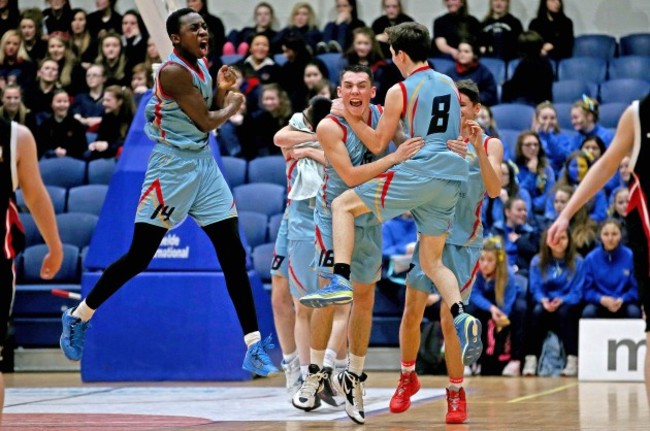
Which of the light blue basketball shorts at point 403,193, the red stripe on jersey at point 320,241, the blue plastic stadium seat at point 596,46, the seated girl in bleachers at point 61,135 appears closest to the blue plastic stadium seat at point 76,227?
the seated girl in bleachers at point 61,135

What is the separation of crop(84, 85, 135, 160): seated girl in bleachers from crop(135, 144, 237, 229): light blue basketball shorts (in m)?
6.72

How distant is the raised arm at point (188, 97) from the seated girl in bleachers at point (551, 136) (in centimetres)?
656

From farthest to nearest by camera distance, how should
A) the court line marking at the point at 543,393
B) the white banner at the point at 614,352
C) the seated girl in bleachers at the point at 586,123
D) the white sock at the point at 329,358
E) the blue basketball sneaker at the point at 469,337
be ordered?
the seated girl in bleachers at the point at 586,123, the white banner at the point at 614,352, the court line marking at the point at 543,393, the white sock at the point at 329,358, the blue basketball sneaker at the point at 469,337

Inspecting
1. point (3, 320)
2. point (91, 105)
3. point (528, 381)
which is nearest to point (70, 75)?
point (91, 105)

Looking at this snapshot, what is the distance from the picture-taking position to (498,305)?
1170 centimetres

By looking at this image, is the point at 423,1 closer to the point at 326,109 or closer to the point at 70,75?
the point at 70,75

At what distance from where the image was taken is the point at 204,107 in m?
7.07

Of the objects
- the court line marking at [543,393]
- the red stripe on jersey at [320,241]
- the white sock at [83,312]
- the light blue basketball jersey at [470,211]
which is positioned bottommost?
the court line marking at [543,393]

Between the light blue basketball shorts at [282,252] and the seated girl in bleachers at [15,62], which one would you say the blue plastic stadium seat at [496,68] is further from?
the light blue basketball shorts at [282,252]

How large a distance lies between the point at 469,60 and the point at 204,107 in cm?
735

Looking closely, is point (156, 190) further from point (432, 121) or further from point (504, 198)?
point (504, 198)

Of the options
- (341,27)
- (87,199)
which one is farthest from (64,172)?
(341,27)

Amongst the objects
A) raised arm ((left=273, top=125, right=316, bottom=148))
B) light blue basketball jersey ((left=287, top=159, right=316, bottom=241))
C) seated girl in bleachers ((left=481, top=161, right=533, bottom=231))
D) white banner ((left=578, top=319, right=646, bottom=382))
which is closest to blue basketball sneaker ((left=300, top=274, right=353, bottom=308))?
light blue basketball jersey ((left=287, top=159, right=316, bottom=241))

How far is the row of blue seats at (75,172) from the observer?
1373cm
